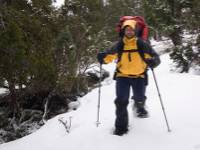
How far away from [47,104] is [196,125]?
28.6 feet

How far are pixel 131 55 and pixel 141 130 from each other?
4.24 feet

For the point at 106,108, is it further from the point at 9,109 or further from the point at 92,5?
the point at 92,5

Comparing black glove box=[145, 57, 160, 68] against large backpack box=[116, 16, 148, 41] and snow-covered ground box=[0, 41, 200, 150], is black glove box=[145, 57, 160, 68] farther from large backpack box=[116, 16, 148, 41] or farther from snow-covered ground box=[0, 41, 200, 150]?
snow-covered ground box=[0, 41, 200, 150]

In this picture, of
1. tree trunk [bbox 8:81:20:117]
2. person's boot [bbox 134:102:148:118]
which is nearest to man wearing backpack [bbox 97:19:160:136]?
person's boot [bbox 134:102:148:118]

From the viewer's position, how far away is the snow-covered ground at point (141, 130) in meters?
6.20

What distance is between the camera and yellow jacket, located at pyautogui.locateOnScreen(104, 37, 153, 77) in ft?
20.6

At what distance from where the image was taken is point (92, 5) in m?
21.2

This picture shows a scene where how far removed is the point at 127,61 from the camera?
6328 mm

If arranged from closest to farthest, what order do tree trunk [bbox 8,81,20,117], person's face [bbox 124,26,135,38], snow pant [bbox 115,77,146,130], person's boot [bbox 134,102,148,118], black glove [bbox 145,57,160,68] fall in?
person's face [bbox 124,26,135,38], black glove [bbox 145,57,160,68], snow pant [bbox 115,77,146,130], person's boot [bbox 134,102,148,118], tree trunk [bbox 8,81,20,117]

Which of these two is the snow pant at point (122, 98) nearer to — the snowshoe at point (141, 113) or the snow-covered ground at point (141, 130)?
the snow-covered ground at point (141, 130)

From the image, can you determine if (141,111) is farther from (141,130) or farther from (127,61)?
(127,61)

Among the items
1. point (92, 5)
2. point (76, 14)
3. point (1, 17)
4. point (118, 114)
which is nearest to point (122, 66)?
point (118, 114)

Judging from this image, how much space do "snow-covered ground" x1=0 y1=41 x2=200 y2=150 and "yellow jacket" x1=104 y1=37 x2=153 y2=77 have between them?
102 cm

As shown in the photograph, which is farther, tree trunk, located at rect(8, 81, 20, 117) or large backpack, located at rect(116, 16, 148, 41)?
tree trunk, located at rect(8, 81, 20, 117)
